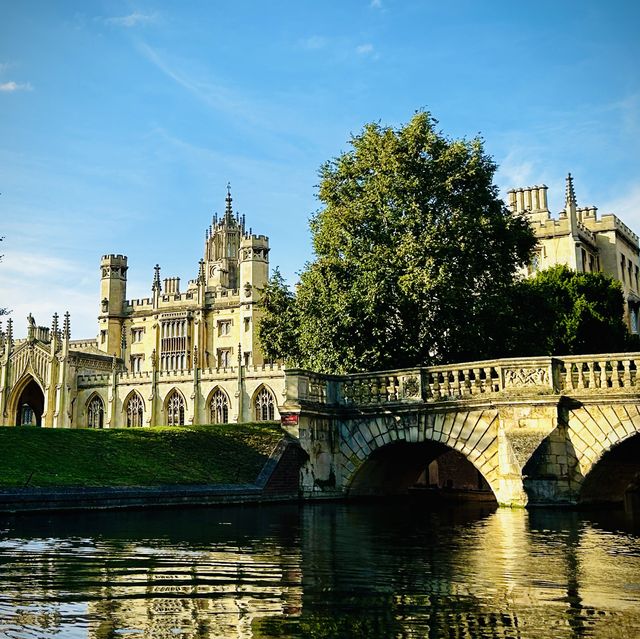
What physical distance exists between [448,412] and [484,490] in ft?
60.2

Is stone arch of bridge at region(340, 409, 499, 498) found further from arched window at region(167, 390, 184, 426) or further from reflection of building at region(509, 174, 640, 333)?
arched window at region(167, 390, 184, 426)

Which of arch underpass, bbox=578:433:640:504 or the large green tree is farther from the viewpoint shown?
the large green tree

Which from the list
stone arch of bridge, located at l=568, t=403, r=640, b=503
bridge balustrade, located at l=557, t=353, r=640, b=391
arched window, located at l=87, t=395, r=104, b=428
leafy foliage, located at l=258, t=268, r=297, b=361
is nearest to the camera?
stone arch of bridge, located at l=568, t=403, r=640, b=503

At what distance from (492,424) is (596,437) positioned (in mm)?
3126

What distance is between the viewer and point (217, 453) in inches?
1160

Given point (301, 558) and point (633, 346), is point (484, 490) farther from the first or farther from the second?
point (301, 558)

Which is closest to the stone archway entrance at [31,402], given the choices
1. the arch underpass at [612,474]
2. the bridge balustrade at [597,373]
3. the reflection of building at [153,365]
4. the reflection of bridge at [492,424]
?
the reflection of building at [153,365]

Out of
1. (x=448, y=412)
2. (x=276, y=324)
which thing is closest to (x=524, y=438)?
(x=448, y=412)

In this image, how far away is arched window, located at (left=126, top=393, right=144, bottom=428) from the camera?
256 feet

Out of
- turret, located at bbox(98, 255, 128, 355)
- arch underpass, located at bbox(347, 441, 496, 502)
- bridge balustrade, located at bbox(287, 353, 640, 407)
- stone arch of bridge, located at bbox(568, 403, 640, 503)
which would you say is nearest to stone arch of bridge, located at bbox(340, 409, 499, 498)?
arch underpass, located at bbox(347, 441, 496, 502)

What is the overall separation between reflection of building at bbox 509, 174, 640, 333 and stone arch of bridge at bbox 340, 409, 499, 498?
124ft

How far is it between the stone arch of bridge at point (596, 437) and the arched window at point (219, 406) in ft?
174

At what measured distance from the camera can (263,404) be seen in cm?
7319

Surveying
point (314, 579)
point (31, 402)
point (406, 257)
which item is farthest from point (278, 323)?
point (31, 402)
